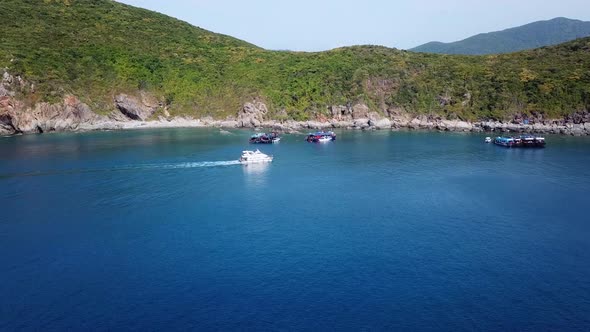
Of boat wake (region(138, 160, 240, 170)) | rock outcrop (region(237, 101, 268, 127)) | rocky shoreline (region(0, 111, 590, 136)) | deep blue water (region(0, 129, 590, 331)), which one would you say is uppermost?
rock outcrop (region(237, 101, 268, 127))

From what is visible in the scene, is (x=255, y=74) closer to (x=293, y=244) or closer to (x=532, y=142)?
(x=532, y=142)

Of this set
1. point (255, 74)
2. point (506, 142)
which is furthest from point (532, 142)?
point (255, 74)

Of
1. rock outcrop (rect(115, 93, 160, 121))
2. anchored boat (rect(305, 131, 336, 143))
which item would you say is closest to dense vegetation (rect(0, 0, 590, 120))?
rock outcrop (rect(115, 93, 160, 121))

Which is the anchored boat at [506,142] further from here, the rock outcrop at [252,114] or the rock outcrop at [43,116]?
the rock outcrop at [43,116]

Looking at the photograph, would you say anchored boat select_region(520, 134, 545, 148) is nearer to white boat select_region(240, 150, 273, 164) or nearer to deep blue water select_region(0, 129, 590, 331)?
deep blue water select_region(0, 129, 590, 331)

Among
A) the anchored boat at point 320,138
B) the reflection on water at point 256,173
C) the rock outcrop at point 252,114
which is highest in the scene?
the rock outcrop at point 252,114

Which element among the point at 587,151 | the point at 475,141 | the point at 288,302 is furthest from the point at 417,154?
the point at 288,302

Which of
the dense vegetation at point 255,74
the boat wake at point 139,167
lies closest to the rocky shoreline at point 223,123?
the dense vegetation at point 255,74
